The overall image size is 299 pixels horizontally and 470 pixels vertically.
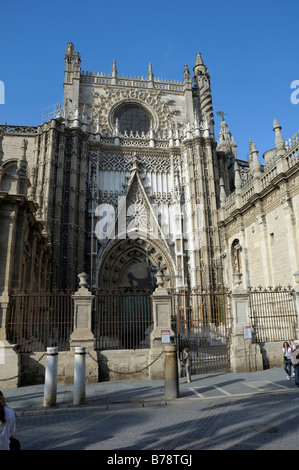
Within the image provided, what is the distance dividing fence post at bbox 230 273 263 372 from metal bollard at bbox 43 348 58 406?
6.53 m

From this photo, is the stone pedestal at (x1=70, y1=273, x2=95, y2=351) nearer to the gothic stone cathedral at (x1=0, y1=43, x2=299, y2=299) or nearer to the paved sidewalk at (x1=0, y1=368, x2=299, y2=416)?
the paved sidewalk at (x1=0, y1=368, x2=299, y2=416)

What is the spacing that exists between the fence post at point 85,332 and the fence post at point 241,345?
16.2 ft

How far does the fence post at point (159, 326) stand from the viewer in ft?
35.2

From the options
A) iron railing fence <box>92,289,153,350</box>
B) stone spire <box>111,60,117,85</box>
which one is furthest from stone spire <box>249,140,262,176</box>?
stone spire <box>111,60,117,85</box>

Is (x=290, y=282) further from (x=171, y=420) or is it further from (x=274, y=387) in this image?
(x=171, y=420)

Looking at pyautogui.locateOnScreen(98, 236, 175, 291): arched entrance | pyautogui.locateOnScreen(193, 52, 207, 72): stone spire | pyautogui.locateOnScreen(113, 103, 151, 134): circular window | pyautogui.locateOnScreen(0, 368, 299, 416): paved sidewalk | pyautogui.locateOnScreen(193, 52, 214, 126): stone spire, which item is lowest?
pyautogui.locateOnScreen(0, 368, 299, 416): paved sidewalk

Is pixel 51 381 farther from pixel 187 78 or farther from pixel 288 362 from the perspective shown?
pixel 187 78

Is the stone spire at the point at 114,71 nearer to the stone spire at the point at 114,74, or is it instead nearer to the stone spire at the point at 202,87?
the stone spire at the point at 114,74

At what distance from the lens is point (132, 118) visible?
30.8 meters

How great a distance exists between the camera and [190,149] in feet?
90.9

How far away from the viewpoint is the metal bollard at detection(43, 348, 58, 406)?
769cm

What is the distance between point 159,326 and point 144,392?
8.91ft

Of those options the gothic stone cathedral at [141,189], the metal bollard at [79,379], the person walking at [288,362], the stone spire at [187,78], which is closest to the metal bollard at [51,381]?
the metal bollard at [79,379]

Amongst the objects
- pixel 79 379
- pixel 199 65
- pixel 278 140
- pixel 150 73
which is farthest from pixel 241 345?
pixel 199 65
